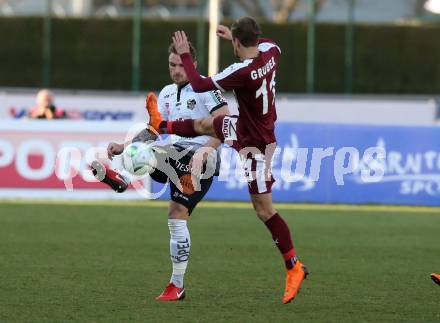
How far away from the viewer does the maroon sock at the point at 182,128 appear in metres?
8.61

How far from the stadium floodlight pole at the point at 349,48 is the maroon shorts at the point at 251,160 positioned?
24.0m

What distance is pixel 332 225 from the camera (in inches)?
576

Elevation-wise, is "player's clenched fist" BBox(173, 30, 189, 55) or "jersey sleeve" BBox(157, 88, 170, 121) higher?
"player's clenched fist" BBox(173, 30, 189, 55)

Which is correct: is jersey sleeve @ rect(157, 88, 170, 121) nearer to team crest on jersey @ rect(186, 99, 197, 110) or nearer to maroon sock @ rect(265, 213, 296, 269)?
team crest on jersey @ rect(186, 99, 197, 110)

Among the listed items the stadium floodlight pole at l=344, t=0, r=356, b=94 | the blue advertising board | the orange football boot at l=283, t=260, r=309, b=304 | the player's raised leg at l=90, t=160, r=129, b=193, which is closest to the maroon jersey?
the orange football boot at l=283, t=260, r=309, b=304

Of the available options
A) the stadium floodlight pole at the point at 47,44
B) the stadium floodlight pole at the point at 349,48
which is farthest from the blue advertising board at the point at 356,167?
the stadium floodlight pole at the point at 47,44

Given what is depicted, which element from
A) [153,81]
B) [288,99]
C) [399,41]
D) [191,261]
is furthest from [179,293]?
[399,41]

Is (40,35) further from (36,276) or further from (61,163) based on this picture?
(36,276)

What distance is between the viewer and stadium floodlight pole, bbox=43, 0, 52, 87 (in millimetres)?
32062

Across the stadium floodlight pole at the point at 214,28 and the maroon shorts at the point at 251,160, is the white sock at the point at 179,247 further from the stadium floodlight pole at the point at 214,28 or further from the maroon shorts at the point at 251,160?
the stadium floodlight pole at the point at 214,28

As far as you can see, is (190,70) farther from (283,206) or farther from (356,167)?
(356,167)

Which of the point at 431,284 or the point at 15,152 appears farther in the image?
the point at 15,152

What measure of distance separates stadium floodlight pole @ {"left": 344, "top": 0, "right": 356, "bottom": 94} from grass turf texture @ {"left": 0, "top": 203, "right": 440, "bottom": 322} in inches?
636

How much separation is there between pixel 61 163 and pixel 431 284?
8.95m
